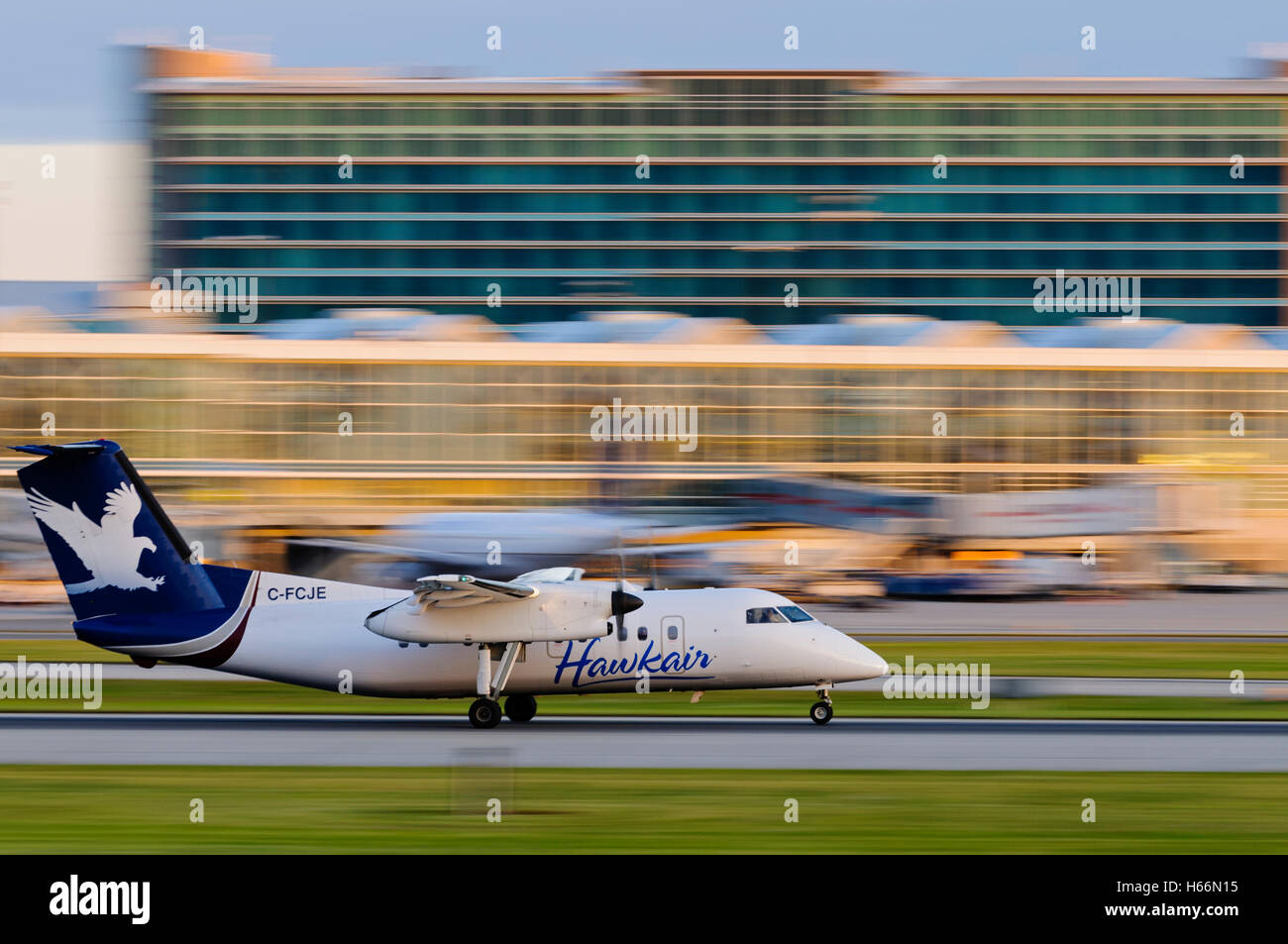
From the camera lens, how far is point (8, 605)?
185ft

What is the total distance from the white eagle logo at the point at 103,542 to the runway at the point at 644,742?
221cm

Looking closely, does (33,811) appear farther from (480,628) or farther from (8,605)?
(8,605)

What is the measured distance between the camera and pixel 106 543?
2336 centimetres

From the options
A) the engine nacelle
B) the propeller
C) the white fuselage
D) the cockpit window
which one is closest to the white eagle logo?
the white fuselage

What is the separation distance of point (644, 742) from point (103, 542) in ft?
30.3

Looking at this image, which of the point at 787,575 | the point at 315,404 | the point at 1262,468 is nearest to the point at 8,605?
the point at 315,404

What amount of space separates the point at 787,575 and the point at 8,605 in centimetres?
3004

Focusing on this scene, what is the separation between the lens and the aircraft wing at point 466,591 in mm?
21516

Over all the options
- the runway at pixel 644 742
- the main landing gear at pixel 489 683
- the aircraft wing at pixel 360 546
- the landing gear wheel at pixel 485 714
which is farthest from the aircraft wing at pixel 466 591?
the aircraft wing at pixel 360 546

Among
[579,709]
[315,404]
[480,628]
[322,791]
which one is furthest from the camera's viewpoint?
[315,404]

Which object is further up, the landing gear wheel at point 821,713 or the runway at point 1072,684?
the landing gear wheel at point 821,713

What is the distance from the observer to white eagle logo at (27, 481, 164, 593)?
Result: 2327 centimetres

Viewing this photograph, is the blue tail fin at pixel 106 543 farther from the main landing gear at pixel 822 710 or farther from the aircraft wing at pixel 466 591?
the main landing gear at pixel 822 710
